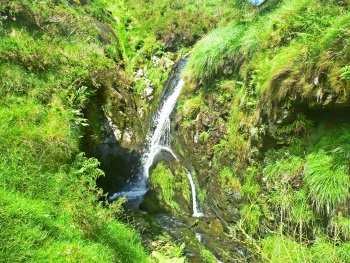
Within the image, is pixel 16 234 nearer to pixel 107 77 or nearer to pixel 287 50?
pixel 287 50

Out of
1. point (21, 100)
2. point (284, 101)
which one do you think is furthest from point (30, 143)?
point (284, 101)

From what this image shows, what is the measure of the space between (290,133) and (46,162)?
3878mm

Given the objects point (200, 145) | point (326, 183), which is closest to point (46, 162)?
point (200, 145)

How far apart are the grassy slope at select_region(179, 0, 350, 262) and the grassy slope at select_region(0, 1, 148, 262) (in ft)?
6.26

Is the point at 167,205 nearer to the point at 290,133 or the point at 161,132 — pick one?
the point at 161,132

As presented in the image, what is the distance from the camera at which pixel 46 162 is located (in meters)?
4.41

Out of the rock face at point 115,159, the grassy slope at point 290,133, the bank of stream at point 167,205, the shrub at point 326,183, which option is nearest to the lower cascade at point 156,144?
the bank of stream at point 167,205

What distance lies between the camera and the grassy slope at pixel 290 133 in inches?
143

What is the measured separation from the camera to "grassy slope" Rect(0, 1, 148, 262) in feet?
10.1

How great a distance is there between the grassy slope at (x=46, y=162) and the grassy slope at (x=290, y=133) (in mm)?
1908

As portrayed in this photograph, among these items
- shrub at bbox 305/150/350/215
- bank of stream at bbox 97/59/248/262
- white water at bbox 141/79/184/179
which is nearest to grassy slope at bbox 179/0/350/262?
shrub at bbox 305/150/350/215

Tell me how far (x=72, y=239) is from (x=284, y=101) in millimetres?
3598

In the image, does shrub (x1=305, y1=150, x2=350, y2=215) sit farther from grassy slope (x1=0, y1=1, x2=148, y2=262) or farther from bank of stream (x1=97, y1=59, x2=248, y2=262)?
grassy slope (x1=0, y1=1, x2=148, y2=262)

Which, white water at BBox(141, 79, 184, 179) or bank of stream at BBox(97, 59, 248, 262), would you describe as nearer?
bank of stream at BBox(97, 59, 248, 262)
